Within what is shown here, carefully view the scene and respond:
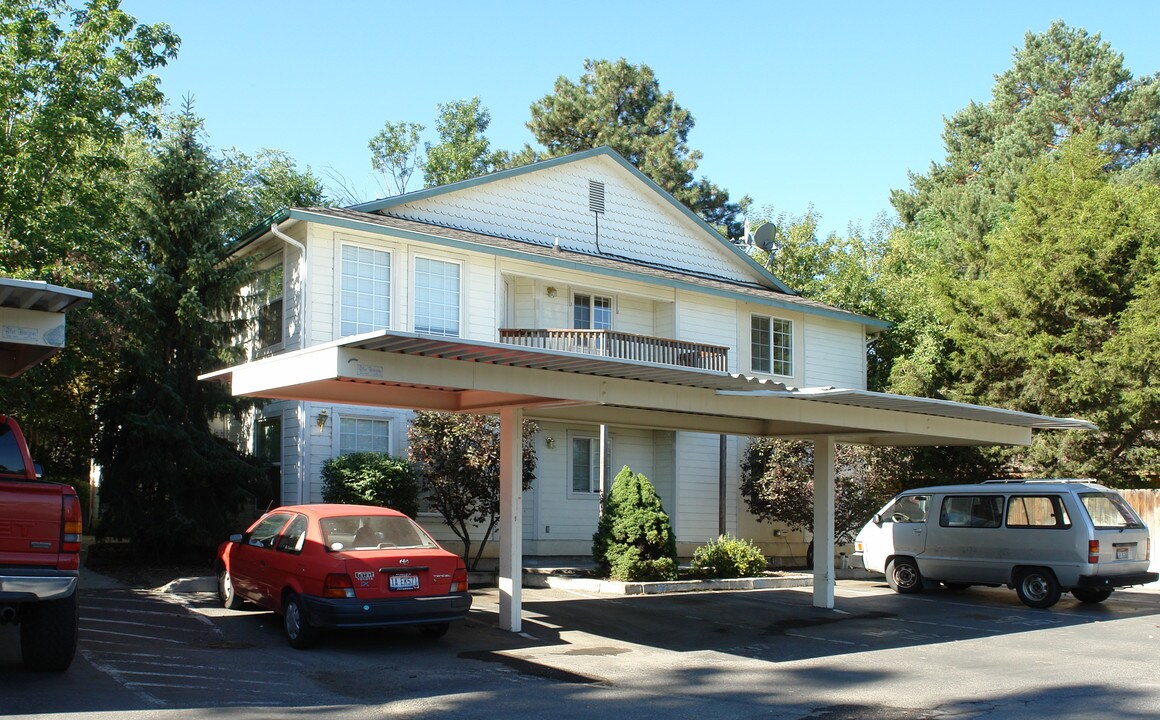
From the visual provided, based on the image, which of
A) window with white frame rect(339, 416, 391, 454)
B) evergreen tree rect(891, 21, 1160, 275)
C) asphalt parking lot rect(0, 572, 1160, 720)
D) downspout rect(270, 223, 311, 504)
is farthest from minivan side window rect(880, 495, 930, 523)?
evergreen tree rect(891, 21, 1160, 275)

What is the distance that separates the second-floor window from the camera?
77.3 ft

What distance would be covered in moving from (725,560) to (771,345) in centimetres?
861

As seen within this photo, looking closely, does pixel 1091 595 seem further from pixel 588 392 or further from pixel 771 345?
pixel 771 345

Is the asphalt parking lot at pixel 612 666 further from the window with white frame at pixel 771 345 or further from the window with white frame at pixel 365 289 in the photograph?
the window with white frame at pixel 771 345

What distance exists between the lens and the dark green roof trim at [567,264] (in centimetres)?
1917

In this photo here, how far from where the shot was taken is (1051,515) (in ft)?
53.1

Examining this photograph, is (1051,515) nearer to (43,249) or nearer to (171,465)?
(171,465)

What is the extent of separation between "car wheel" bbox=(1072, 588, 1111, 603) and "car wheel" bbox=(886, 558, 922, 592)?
2518mm

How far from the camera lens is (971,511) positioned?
56.8ft

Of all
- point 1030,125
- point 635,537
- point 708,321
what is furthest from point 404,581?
point 1030,125

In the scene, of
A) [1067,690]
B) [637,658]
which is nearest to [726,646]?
[637,658]

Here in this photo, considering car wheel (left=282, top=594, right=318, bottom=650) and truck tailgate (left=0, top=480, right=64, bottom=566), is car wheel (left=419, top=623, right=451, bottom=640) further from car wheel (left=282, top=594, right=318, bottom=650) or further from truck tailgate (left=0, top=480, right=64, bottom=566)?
truck tailgate (left=0, top=480, right=64, bottom=566)

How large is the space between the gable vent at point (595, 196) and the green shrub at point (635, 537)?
9.55 metres

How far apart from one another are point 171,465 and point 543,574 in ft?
21.8
